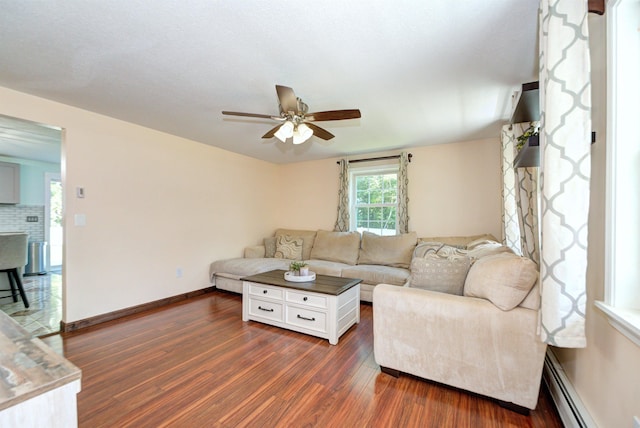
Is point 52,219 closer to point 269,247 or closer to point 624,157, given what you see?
point 269,247

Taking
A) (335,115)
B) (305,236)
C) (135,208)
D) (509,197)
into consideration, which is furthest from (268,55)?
(305,236)

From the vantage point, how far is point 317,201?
5289mm

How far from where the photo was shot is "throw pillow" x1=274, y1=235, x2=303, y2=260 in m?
4.72

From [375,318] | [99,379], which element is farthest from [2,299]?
[375,318]

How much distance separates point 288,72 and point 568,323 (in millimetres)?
2323

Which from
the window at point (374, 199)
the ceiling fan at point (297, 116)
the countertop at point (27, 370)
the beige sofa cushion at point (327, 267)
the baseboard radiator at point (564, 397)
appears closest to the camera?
the countertop at point (27, 370)

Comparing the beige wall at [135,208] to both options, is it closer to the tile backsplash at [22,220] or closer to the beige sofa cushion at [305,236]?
the beige sofa cushion at [305,236]

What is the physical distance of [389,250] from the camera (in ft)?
13.3

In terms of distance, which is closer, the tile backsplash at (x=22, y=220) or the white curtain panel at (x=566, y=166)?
the white curtain panel at (x=566, y=166)

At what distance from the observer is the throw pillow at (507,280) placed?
5.29 feet

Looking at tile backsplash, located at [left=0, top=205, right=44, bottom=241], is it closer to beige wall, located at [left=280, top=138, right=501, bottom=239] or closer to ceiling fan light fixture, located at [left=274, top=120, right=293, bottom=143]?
ceiling fan light fixture, located at [left=274, top=120, right=293, bottom=143]

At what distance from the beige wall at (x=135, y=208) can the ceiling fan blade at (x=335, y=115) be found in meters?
2.46

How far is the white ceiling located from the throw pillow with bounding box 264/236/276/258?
97.1 inches

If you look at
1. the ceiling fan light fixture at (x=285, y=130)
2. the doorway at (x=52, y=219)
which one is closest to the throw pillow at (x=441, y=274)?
the ceiling fan light fixture at (x=285, y=130)
